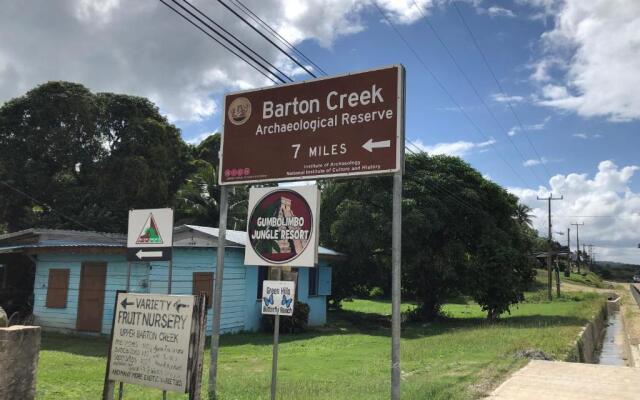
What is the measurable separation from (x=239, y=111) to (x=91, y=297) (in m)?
11.2

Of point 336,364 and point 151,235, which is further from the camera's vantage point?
point 336,364

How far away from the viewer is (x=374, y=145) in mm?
7059

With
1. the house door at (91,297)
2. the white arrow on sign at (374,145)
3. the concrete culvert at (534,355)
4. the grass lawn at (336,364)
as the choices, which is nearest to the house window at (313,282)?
the grass lawn at (336,364)

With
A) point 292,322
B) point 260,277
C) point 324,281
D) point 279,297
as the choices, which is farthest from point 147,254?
point 324,281

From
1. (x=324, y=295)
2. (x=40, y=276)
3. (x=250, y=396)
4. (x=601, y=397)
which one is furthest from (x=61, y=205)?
→ (x=601, y=397)

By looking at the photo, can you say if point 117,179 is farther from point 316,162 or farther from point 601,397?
point 601,397

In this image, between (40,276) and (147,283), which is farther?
(40,276)

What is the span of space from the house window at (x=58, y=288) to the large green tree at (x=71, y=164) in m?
13.0

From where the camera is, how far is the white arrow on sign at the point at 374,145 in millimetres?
6973

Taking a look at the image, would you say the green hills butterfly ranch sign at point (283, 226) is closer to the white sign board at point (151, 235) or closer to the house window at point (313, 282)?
the white sign board at point (151, 235)

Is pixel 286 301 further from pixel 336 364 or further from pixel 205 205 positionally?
pixel 205 205

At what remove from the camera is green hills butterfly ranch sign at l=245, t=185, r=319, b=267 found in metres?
6.64

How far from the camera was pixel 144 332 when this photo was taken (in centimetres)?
592

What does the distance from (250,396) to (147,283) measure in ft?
30.6
